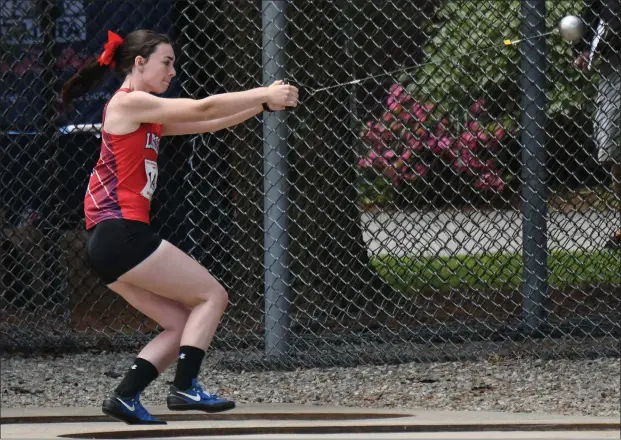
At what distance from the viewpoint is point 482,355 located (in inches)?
228

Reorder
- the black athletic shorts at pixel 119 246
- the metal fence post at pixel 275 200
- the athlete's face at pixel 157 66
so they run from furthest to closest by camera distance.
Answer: the metal fence post at pixel 275 200 < the athlete's face at pixel 157 66 < the black athletic shorts at pixel 119 246

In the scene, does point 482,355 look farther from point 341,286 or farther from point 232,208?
point 232,208

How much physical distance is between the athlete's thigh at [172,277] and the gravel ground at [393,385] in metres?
1.17

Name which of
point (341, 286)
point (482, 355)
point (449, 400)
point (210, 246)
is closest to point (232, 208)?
point (210, 246)

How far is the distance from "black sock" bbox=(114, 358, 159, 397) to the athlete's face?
100 centimetres

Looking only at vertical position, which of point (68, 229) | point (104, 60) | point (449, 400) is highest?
point (104, 60)

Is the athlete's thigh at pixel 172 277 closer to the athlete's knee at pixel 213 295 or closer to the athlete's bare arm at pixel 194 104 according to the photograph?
the athlete's knee at pixel 213 295

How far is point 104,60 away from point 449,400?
6.62ft

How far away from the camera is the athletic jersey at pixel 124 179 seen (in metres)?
4.06

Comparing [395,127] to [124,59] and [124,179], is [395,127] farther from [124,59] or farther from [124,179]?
[124,179]

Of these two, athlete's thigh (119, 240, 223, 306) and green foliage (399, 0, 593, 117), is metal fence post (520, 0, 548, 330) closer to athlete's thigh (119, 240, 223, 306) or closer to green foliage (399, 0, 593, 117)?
green foliage (399, 0, 593, 117)

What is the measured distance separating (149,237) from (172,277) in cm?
16

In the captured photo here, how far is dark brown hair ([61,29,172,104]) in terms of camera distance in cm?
419

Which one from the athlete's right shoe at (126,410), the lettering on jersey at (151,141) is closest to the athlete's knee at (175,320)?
the athlete's right shoe at (126,410)
